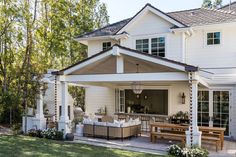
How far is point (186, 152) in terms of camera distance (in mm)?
10102

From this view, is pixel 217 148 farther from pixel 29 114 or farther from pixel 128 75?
pixel 29 114

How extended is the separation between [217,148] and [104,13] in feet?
74.6

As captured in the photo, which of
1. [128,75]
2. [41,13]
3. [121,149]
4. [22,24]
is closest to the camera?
[121,149]

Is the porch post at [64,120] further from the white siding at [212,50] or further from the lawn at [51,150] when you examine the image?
the white siding at [212,50]

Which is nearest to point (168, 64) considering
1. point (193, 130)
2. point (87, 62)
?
point (193, 130)

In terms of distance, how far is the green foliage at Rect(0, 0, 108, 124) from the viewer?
55.2ft

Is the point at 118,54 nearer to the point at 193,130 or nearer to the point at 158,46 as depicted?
the point at 193,130

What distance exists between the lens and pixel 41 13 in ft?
75.7

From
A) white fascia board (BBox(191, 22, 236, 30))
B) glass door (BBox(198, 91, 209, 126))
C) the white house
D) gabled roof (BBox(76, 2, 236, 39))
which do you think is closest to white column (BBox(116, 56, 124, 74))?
the white house

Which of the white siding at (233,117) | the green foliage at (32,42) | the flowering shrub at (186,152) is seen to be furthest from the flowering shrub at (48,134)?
the white siding at (233,117)

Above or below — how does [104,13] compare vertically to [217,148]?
above

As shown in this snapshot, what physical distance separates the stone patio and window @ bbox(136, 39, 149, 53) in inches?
224

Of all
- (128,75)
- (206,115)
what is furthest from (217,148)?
(128,75)

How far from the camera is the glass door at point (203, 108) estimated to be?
50.2 feet
